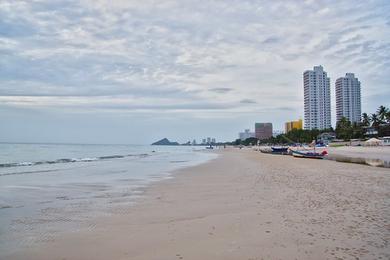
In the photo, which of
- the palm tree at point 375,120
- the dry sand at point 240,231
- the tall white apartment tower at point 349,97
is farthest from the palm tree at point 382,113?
the dry sand at point 240,231

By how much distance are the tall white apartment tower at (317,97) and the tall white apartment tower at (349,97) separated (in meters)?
6.52

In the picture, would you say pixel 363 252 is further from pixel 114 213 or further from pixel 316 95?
pixel 316 95

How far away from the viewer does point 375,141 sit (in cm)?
8438

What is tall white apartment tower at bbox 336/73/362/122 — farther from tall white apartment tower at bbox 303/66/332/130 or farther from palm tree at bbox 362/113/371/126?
palm tree at bbox 362/113/371/126

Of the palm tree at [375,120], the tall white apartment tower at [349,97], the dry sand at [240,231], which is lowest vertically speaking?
the dry sand at [240,231]

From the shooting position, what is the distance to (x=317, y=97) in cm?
18950

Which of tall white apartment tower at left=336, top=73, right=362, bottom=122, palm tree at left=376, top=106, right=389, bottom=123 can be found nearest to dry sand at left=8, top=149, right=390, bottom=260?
palm tree at left=376, top=106, right=389, bottom=123

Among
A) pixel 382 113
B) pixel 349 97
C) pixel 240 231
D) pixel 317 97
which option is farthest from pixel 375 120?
pixel 240 231

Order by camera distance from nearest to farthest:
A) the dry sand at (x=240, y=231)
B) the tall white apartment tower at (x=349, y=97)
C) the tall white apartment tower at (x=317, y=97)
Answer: the dry sand at (x=240, y=231) < the tall white apartment tower at (x=349, y=97) < the tall white apartment tower at (x=317, y=97)

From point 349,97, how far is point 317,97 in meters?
16.3

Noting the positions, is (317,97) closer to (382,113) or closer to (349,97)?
(349,97)

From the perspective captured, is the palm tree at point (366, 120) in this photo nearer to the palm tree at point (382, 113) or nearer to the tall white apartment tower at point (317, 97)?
the palm tree at point (382, 113)

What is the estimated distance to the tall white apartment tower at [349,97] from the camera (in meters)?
184

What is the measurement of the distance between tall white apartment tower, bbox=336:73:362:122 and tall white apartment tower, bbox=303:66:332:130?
652cm
